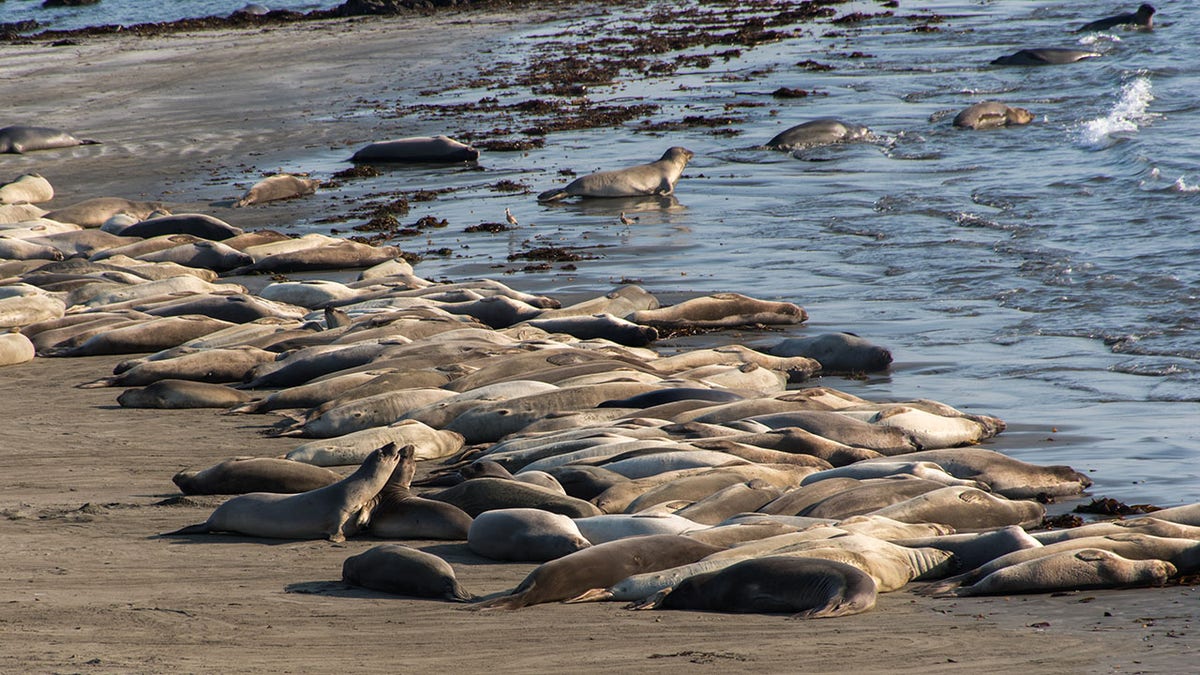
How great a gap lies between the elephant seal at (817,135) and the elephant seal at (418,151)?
4.14 metres

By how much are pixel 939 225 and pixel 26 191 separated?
1039 cm

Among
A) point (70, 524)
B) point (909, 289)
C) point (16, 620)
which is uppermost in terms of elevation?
point (16, 620)

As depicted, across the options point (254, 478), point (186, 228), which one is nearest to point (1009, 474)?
point (254, 478)

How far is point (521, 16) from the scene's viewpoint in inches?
1623

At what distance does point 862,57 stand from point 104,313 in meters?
21.4

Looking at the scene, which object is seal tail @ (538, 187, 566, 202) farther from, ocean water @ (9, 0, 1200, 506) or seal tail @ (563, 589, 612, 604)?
seal tail @ (563, 589, 612, 604)

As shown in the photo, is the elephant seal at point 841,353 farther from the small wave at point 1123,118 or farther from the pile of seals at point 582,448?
the small wave at point 1123,118

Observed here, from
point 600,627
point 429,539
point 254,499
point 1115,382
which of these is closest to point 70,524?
point 254,499

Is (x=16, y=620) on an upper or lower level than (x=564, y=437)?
upper

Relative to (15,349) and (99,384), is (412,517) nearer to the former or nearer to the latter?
(99,384)

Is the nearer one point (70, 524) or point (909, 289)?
point (70, 524)

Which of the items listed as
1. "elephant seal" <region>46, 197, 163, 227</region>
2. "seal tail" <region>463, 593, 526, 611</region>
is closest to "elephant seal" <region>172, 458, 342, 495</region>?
"seal tail" <region>463, 593, 526, 611</region>

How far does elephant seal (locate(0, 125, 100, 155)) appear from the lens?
2038cm

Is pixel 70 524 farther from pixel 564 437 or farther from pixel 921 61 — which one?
pixel 921 61
